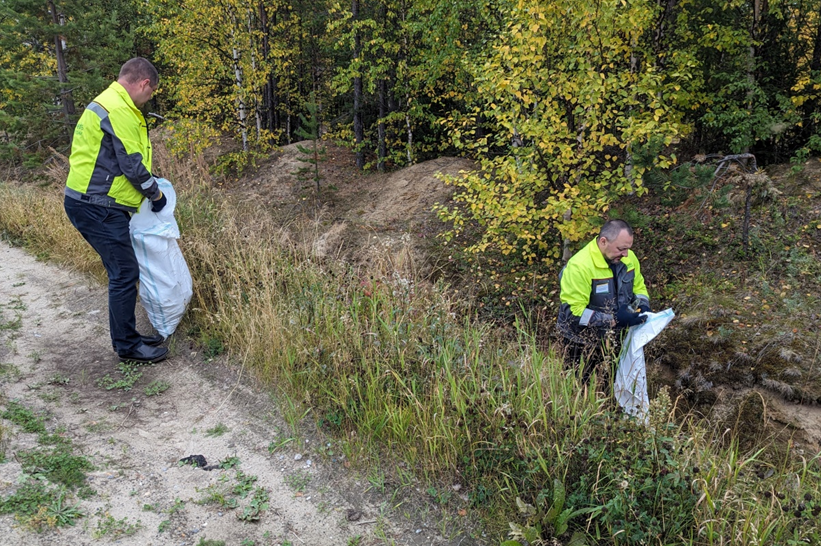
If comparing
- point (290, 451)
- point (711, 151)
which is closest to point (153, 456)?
point (290, 451)

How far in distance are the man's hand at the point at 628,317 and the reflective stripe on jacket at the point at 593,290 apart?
0.15ft

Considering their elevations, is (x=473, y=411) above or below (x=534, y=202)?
below

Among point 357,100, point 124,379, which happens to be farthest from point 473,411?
point 357,100

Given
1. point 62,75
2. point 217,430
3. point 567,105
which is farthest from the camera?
point 62,75

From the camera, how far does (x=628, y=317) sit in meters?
3.89

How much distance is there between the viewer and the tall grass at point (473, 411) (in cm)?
246

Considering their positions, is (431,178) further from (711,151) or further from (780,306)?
(780,306)

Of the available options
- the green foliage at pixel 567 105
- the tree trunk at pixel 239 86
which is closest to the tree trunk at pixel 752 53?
the green foliage at pixel 567 105

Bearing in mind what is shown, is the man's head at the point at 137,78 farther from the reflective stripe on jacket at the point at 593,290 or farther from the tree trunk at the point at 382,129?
the tree trunk at the point at 382,129

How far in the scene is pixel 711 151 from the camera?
7926 mm

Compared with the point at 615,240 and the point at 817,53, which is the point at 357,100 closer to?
the point at 817,53

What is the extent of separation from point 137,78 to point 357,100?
21.8 ft

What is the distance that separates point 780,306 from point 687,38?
3608 mm

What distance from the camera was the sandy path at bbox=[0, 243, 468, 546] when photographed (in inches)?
108
